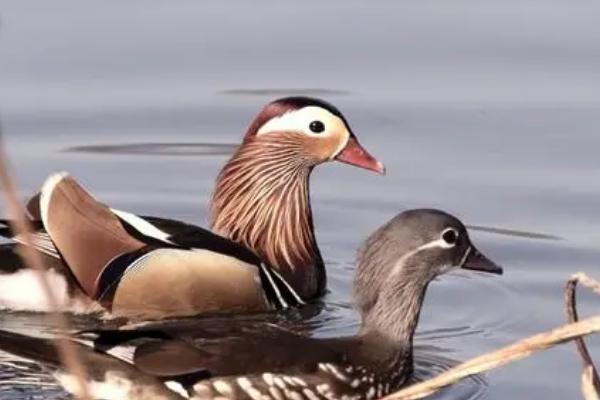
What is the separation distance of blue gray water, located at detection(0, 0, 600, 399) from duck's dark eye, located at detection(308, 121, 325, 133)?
453 mm

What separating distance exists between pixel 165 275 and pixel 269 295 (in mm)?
495

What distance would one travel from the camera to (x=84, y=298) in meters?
7.94

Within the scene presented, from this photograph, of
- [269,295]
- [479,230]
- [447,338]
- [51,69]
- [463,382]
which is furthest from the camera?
[51,69]

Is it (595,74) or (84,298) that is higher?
(595,74)

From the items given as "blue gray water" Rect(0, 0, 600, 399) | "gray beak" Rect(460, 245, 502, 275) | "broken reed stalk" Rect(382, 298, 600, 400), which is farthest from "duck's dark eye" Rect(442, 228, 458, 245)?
"broken reed stalk" Rect(382, 298, 600, 400)

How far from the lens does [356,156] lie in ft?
28.8

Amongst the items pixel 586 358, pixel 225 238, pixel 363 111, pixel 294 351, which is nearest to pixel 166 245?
pixel 225 238

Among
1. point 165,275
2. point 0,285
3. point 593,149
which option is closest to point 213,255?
point 165,275

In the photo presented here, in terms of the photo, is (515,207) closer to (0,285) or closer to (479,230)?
(479,230)

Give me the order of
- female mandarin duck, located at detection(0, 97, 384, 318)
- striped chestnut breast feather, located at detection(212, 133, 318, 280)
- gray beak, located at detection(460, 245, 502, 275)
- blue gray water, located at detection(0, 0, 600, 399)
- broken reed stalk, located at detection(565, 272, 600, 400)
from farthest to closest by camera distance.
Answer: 1. striped chestnut breast feather, located at detection(212, 133, 318, 280)
2. blue gray water, located at detection(0, 0, 600, 399)
3. female mandarin duck, located at detection(0, 97, 384, 318)
4. gray beak, located at detection(460, 245, 502, 275)
5. broken reed stalk, located at detection(565, 272, 600, 400)

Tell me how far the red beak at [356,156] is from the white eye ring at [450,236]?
1.50 m

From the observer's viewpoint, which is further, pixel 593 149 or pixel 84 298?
pixel 593 149

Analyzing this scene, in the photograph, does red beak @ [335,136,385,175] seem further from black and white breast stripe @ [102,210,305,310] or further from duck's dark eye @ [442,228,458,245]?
duck's dark eye @ [442,228,458,245]

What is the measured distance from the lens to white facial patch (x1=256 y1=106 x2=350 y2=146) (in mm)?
8789
